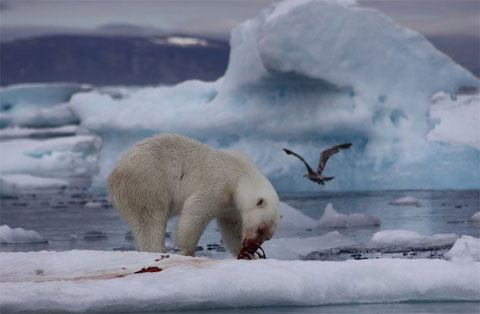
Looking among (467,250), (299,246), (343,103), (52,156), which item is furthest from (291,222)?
(52,156)

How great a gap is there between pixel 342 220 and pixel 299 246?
3.04m

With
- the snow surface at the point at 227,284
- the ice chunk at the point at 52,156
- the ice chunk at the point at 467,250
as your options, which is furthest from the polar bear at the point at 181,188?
the ice chunk at the point at 52,156

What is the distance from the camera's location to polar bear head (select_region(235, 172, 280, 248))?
210 inches

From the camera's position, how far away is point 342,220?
10.7m

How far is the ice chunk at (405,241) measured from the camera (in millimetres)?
7539

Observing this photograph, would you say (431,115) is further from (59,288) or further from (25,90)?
(25,90)

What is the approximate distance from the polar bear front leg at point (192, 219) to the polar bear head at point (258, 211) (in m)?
0.25

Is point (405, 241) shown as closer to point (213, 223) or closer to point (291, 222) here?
point (291, 222)

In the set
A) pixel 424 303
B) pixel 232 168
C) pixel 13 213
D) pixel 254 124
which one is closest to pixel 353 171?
pixel 254 124

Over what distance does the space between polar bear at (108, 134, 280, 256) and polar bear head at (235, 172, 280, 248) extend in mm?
13

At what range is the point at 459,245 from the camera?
246 inches

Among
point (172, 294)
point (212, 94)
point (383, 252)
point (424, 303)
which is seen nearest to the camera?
point (172, 294)

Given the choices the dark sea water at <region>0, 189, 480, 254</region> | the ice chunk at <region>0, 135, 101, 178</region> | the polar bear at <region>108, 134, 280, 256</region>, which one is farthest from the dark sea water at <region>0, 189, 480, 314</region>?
the ice chunk at <region>0, 135, 101, 178</region>

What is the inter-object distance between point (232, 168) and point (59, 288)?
1.84m
